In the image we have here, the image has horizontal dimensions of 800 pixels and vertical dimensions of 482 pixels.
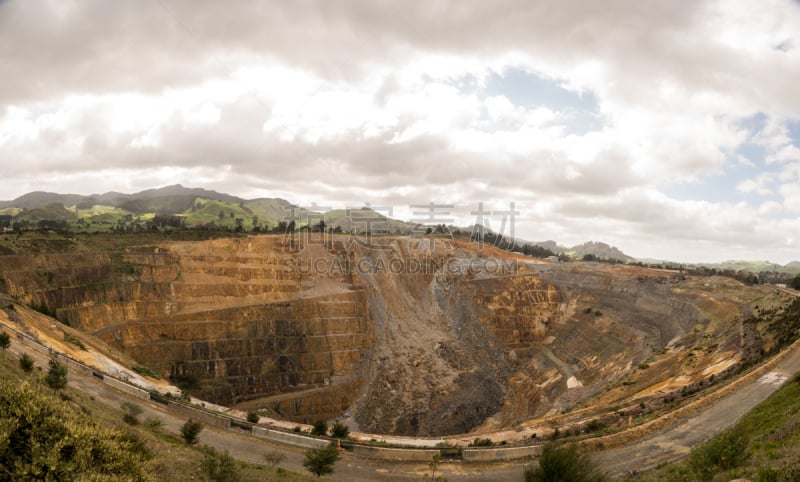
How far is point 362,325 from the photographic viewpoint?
185 ft

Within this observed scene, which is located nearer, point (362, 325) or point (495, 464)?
point (495, 464)

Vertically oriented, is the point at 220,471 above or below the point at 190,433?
above

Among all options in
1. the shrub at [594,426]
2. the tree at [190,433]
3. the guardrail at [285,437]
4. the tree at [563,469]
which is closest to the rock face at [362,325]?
the shrub at [594,426]

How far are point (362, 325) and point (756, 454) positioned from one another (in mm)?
46079

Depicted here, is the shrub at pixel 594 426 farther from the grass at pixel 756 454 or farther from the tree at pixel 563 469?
the tree at pixel 563 469

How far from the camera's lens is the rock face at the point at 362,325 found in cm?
4372

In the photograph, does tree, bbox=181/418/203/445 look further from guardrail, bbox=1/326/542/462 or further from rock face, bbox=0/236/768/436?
rock face, bbox=0/236/768/436

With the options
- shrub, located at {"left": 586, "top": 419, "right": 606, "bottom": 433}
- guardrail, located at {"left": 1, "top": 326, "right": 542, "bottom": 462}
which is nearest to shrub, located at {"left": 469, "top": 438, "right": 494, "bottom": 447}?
guardrail, located at {"left": 1, "top": 326, "right": 542, "bottom": 462}

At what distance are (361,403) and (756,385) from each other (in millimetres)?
34993

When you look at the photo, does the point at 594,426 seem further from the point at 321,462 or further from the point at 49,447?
the point at 49,447

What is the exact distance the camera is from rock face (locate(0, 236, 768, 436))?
43.7 metres

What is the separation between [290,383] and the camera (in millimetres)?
48312

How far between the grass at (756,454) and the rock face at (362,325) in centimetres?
1756

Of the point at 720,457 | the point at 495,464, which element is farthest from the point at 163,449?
the point at 720,457
